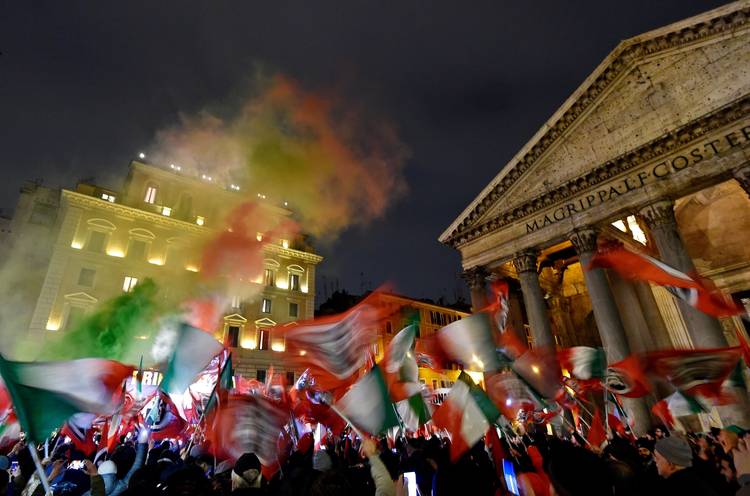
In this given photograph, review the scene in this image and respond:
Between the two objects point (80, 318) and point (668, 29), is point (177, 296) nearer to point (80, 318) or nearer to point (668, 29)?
point (80, 318)

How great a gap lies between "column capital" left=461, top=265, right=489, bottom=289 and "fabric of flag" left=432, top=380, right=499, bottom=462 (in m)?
14.4

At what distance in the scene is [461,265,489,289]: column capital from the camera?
18.9 m

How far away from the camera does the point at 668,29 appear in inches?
548

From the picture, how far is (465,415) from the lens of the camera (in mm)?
4672

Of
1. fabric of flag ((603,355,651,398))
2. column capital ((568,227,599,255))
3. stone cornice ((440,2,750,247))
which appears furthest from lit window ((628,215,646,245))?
fabric of flag ((603,355,651,398))

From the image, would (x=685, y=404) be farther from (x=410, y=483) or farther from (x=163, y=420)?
(x=163, y=420)

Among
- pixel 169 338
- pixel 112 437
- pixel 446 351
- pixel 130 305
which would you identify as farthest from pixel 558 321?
pixel 130 305

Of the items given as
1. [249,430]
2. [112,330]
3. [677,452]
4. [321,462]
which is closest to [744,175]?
[677,452]

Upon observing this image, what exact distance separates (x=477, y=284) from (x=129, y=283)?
29165mm

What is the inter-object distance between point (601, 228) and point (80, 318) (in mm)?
35113

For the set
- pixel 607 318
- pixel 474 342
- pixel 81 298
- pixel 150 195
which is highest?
pixel 150 195

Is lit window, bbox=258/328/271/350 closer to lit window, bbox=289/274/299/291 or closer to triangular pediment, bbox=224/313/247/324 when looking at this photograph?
triangular pediment, bbox=224/313/247/324

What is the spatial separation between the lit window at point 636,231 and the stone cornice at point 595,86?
5.85 meters

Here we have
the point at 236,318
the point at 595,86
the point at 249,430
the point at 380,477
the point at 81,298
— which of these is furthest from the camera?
the point at 236,318
